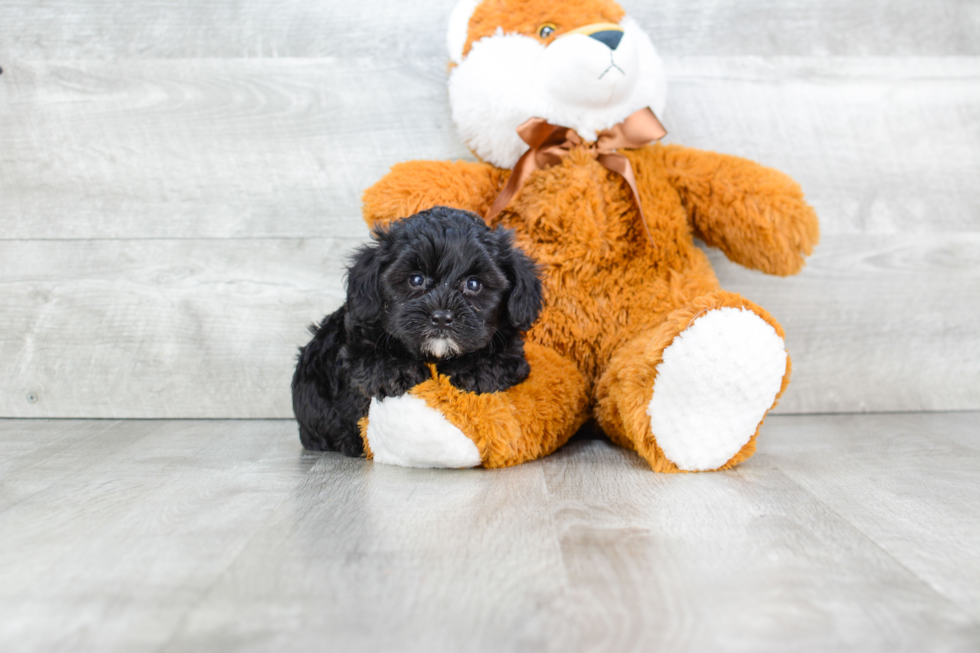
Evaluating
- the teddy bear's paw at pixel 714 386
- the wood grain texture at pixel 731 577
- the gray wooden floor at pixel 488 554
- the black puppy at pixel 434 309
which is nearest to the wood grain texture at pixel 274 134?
the black puppy at pixel 434 309

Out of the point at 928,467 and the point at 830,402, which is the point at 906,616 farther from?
the point at 830,402

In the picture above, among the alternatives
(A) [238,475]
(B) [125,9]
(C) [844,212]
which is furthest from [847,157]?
(B) [125,9]

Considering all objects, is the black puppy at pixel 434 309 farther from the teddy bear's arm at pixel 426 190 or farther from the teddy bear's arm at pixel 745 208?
the teddy bear's arm at pixel 745 208

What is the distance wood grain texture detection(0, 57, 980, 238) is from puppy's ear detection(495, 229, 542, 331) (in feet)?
1.97

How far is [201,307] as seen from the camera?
179 centimetres

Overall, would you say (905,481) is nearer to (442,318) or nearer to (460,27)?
(442,318)

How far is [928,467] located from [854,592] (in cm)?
68

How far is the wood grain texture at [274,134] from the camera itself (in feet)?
5.79

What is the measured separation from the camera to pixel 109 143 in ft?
5.81

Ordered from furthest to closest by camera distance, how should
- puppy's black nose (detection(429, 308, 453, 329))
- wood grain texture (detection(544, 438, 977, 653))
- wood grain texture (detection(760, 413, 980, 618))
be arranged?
puppy's black nose (detection(429, 308, 453, 329)), wood grain texture (detection(760, 413, 980, 618)), wood grain texture (detection(544, 438, 977, 653))

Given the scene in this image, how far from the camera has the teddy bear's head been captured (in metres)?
1.42

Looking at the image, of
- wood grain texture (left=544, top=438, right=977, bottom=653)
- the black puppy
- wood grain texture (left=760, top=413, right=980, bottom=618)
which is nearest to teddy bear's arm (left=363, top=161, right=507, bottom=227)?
the black puppy

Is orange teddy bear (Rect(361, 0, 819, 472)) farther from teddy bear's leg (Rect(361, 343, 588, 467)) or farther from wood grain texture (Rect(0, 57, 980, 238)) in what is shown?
wood grain texture (Rect(0, 57, 980, 238))

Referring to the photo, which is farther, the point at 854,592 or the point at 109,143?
the point at 109,143
